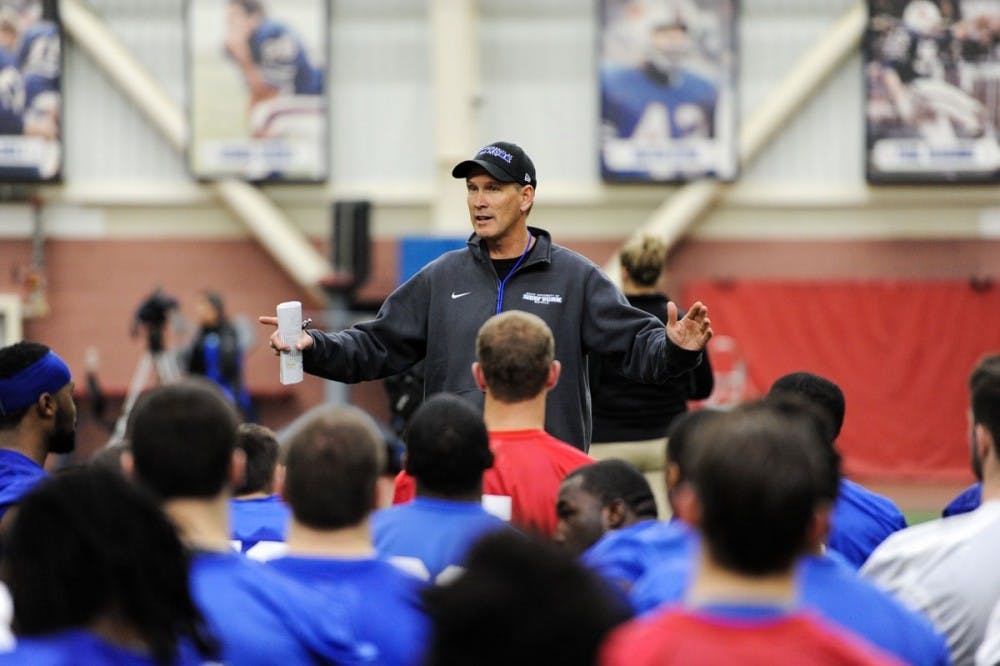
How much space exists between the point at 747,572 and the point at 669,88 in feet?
54.7

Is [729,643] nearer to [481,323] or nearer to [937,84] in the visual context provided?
[481,323]

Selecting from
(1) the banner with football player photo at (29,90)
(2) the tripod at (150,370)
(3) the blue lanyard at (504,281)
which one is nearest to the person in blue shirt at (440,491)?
(3) the blue lanyard at (504,281)

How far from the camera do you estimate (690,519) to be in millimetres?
2875

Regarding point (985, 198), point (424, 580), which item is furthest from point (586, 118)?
point (424, 580)

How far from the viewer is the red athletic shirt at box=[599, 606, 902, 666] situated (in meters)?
2.62

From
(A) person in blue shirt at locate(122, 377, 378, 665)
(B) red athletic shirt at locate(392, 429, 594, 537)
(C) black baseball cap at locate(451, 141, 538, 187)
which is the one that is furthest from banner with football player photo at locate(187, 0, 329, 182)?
(A) person in blue shirt at locate(122, 377, 378, 665)

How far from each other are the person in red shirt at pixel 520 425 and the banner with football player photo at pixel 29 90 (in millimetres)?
15350

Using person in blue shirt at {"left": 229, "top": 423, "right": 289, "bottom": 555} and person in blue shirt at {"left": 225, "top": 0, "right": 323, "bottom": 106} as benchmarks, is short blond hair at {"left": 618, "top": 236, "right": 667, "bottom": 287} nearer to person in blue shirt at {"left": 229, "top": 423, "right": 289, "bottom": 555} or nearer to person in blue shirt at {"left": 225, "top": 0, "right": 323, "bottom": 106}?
person in blue shirt at {"left": 229, "top": 423, "right": 289, "bottom": 555}

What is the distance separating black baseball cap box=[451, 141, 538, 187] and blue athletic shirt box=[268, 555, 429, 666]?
2.87m

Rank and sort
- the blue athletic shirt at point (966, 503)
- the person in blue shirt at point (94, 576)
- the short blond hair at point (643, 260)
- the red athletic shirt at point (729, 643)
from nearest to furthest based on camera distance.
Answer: the red athletic shirt at point (729, 643) → the person in blue shirt at point (94, 576) → the blue athletic shirt at point (966, 503) → the short blond hair at point (643, 260)

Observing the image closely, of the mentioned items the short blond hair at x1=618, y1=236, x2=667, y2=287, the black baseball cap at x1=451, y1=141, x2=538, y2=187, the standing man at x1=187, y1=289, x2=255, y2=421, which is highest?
the black baseball cap at x1=451, y1=141, x2=538, y2=187

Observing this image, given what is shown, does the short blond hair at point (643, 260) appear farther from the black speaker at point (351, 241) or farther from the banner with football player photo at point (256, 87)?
the banner with football player photo at point (256, 87)

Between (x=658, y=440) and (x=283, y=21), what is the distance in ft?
42.0

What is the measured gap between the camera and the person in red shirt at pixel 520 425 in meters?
5.02
